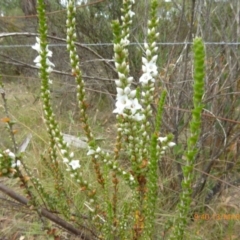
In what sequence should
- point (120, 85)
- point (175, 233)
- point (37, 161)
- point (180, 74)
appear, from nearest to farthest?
point (120, 85)
point (175, 233)
point (180, 74)
point (37, 161)

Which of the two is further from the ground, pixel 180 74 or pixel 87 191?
pixel 180 74

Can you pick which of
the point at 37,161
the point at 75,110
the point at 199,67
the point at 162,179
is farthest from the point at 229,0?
the point at 75,110

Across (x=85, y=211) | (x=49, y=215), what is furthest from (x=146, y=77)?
(x=85, y=211)

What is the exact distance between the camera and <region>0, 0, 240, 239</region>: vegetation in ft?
3.92

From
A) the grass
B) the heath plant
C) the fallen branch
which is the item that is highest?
the heath plant

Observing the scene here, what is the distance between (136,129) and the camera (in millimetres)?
1180

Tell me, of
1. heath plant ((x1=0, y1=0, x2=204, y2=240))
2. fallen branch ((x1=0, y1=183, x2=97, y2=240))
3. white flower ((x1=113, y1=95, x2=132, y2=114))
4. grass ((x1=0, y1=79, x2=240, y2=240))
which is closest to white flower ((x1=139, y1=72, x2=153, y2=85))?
heath plant ((x1=0, y1=0, x2=204, y2=240))

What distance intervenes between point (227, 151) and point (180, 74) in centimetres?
70

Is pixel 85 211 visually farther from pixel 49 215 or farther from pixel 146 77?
pixel 146 77

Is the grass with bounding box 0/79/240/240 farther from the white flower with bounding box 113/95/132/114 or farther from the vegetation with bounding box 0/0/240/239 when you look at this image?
the white flower with bounding box 113/95/132/114

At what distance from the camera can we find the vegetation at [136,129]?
3.92 feet

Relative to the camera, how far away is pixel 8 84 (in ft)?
23.1

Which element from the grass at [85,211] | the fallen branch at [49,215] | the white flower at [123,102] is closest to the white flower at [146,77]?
the white flower at [123,102]

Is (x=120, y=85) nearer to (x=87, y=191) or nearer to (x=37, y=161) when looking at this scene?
(x=87, y=191)
